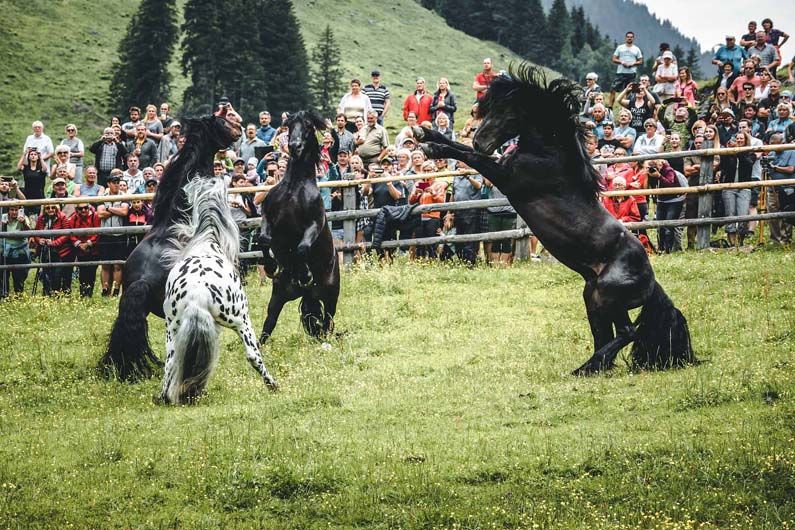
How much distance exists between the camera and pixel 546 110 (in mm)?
11391

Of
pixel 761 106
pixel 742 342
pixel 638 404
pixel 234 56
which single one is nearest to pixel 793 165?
pixel 761 106

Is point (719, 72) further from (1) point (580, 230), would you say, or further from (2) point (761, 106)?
(1) point (580, 230)

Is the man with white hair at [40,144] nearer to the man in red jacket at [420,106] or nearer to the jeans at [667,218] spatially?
the man in red jacket at [420,106]

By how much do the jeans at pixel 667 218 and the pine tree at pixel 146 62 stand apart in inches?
1714

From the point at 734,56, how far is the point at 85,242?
1662cm

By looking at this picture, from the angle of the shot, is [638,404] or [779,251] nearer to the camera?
[638,404]

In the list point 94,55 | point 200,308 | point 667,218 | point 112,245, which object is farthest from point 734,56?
point 94,55

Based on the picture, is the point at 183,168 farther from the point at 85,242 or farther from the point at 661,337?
the point at 85,242

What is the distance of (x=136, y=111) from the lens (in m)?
24.5

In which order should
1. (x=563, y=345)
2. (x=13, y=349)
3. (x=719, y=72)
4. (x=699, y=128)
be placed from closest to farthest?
(x=563, y=345), (x=13, y=349), (x=699, y=128), (x=719, y=72)

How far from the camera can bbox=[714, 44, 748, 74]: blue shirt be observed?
2572 centimetres

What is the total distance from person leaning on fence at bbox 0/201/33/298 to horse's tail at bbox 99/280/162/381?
8289 millimetres

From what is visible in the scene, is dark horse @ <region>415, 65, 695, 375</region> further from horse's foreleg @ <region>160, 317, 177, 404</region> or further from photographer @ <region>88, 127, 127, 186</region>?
photographer @ <region>88, 127, 127, 186</region>

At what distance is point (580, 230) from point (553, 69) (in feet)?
352
